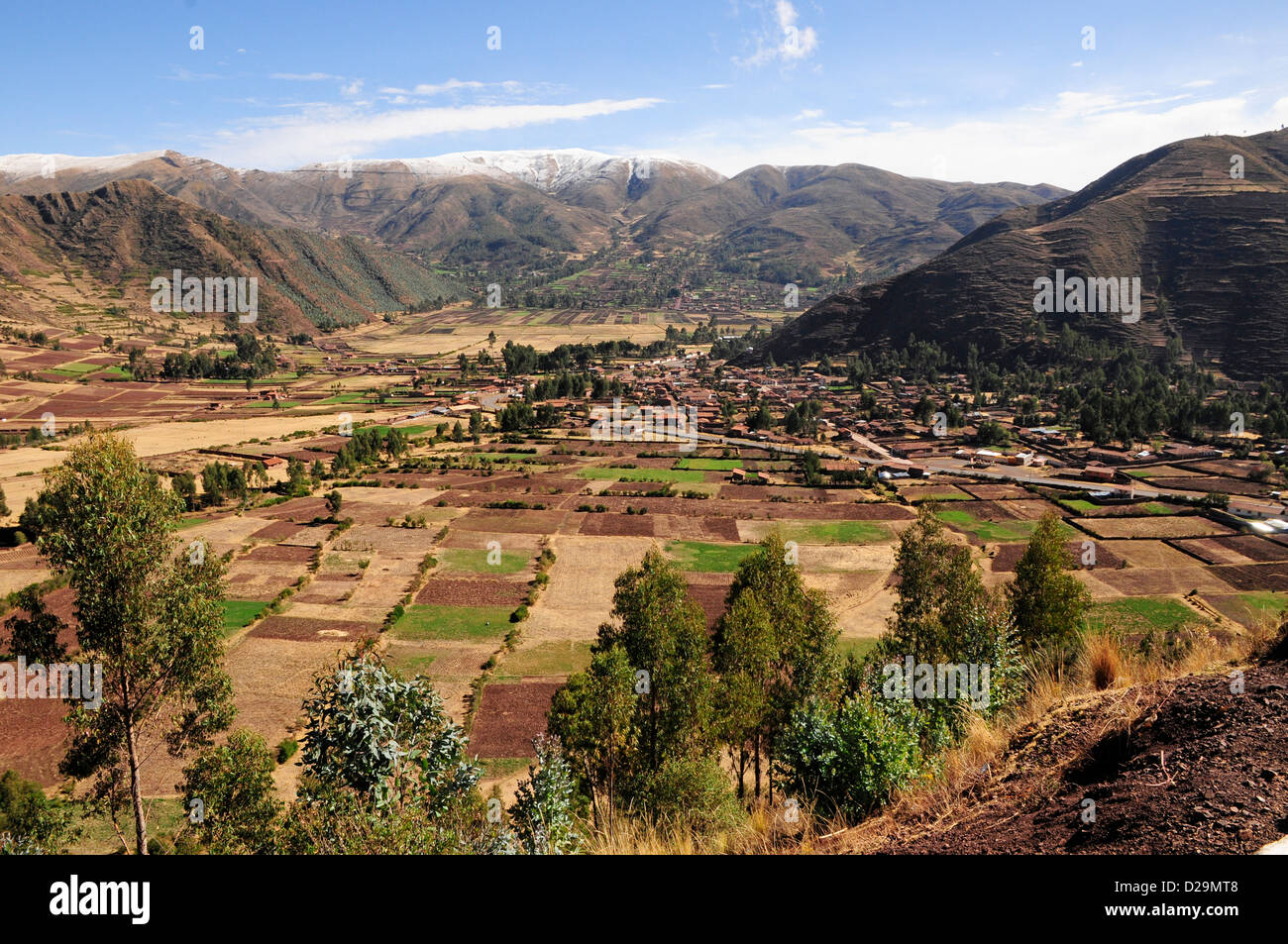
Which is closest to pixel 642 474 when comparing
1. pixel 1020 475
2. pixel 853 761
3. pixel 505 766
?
pixel 1020 475

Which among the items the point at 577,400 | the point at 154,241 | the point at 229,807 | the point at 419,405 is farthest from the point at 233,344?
the point at 229,807

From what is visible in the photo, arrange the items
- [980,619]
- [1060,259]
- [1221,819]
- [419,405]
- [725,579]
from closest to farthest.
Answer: [1221,819] < [980,619] < [725,579] < [419,405] < [1060,259]

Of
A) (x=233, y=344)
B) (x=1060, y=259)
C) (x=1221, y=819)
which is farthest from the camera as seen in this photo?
(x=233, y=344)

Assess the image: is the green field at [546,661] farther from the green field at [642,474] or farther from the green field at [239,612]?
the green field at [642,474]

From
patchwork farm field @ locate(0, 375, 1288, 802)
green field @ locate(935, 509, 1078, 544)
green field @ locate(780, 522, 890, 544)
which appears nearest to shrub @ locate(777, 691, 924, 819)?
patchwork farm field @ locate(0, 375, 1288, 802)

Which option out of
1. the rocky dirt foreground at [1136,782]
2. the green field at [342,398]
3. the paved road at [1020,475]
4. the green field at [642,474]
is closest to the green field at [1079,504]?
the paved road at [1020,475]

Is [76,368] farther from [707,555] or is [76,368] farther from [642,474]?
[707,555]

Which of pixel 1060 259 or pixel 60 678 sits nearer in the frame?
pixel 60 678
